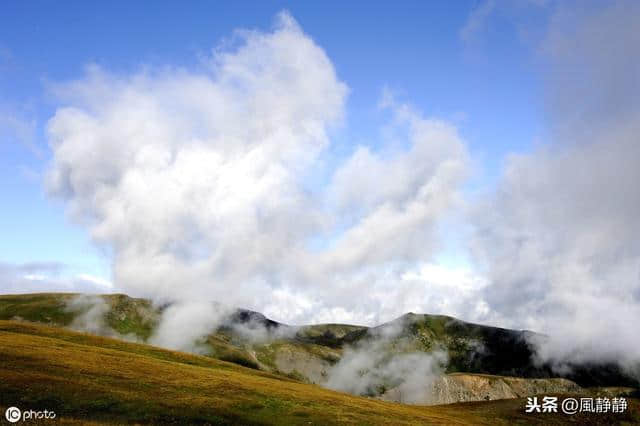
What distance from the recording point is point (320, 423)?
166 feet

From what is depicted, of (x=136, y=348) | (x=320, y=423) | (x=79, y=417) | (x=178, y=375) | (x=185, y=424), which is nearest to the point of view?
(x=79, y=417)

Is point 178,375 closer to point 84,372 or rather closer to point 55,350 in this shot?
point 84,372

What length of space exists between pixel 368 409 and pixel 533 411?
51.5 m

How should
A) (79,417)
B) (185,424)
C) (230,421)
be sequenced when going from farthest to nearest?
(230,421) < (185,424) < (79,417)

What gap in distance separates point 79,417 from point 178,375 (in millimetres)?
28142

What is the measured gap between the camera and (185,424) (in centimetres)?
4188

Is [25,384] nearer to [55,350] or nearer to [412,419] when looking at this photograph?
[55,350]

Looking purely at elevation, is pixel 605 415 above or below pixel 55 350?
below

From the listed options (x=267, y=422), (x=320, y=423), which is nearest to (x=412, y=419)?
(x=320, y=423)

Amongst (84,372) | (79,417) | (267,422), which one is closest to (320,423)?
(267,422)

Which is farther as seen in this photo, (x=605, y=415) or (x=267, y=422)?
(x=605, y=415)

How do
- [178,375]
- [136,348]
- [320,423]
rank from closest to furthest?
1. [320,423]
2. [178,375]
3. [136,348]

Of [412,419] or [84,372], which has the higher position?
[84,372]

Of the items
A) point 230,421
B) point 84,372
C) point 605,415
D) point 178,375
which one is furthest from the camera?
point 605,415
